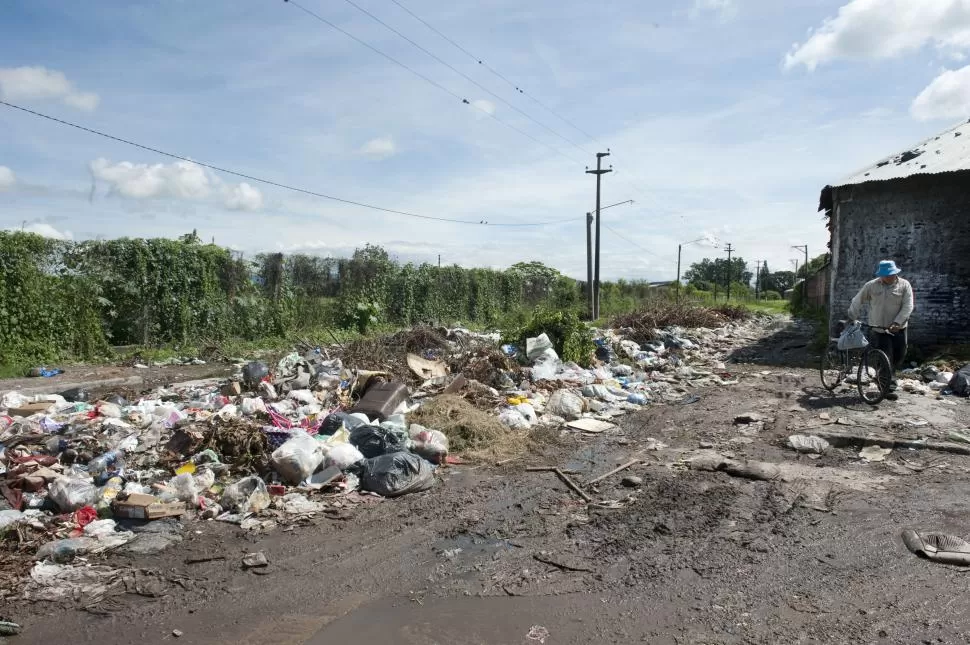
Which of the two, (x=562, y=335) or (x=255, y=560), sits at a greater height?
(x=562, y=335)

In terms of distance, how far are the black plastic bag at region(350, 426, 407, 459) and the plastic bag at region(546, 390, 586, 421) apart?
254 centimetres

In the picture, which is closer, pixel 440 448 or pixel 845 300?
pixel 440 448

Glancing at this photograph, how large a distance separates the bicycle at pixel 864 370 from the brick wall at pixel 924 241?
3.93m

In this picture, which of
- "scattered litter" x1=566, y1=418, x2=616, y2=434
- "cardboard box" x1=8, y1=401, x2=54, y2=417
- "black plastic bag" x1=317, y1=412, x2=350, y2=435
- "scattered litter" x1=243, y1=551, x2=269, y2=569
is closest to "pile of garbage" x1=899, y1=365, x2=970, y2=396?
"scattered litter" x1=566, y1=418, x2=616, y2=434

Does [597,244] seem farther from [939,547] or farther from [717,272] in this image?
[717,272]

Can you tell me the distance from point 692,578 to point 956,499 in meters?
2.44

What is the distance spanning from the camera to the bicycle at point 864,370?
7434mm

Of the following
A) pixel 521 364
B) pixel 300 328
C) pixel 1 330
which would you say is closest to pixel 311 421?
pixel 521 364

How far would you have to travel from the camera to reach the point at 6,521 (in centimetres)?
404

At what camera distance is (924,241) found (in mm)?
11320

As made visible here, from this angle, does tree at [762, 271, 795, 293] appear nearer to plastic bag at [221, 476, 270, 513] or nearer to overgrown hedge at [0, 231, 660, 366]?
overgrown hedge at [0, 231, 660, 366]

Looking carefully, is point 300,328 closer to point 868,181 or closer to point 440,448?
point 440,448

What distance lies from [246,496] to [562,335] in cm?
671

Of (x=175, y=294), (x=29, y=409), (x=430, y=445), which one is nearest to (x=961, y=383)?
(x=430, y=445)
